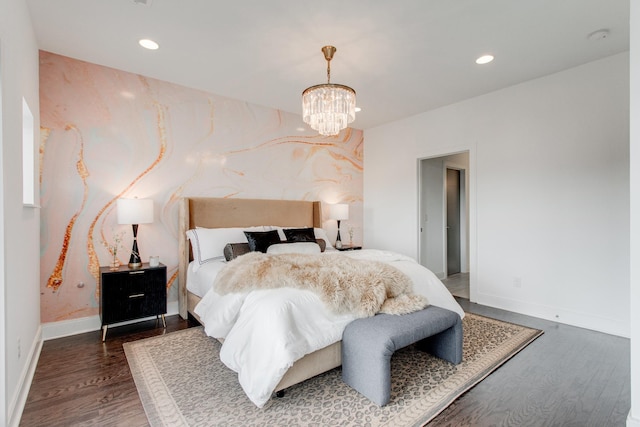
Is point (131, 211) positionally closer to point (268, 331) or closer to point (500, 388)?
point (268, 331)

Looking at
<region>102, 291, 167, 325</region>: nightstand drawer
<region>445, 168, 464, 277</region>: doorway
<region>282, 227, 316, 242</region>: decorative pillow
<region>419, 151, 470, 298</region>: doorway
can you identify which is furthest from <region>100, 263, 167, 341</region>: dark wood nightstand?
<region>445, 168, 464, 277</region>: doorway

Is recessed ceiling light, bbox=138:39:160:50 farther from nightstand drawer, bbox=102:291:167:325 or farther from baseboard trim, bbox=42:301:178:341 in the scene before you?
baseboard trim, bbox=42:301:178:341

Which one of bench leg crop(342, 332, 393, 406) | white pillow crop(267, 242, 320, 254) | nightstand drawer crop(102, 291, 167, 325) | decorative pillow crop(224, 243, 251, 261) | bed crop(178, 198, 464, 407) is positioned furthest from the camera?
white pillow crop(267, 242, 320, 254)

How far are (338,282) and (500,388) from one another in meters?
1.33

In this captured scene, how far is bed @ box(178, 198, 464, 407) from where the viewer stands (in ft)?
7.11

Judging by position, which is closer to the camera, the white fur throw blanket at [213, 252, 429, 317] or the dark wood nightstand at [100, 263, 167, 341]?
the white fur throw blanket at [213, 252, 429, 317]

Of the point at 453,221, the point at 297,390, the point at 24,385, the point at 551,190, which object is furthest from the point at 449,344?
the point at 453,221

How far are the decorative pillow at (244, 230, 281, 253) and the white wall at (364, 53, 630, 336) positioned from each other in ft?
8.84

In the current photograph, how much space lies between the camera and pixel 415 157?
4988 mm

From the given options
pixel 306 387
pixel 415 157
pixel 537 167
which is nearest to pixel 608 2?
pixel 537 167

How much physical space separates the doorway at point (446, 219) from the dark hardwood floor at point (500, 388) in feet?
6.93

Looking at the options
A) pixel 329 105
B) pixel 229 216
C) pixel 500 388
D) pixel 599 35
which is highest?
pixel 599 35

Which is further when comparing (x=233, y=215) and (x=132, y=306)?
(x=233, y=215)

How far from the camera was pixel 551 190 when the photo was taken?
3.60 meters
